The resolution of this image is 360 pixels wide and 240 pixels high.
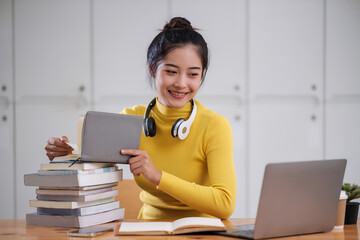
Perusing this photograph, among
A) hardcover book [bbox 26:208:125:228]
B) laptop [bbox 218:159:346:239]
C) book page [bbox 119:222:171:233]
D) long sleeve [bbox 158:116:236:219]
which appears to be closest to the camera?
laptop [bbox 218:159:346:239]

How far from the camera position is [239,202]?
307cm

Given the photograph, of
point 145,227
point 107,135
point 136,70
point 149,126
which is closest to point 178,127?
point 149,126

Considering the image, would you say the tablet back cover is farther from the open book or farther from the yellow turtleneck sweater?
the yellow turtleneck sweater

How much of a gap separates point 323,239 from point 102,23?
92.8 inches

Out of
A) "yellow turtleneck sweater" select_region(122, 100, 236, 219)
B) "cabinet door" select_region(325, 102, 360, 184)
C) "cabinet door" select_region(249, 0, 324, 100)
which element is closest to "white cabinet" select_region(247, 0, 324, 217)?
"cabinet door" select_region(249, 0, 324, 100)

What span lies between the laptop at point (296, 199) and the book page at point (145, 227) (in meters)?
0.15

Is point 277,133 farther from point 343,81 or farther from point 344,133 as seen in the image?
point 343,81

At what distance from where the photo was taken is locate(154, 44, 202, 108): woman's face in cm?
157

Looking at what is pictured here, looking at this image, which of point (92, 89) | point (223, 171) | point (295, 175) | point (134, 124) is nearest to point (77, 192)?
point (134, 124)

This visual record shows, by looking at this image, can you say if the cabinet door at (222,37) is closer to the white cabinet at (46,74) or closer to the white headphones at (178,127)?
the white cabinet at (46,74)

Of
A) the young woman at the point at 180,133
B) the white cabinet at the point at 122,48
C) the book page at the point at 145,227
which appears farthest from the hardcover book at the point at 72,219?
the white cabinet at the point at 122,48

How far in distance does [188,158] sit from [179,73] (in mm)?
299

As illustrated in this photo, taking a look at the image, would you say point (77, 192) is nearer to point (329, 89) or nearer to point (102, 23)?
point (102, 23)

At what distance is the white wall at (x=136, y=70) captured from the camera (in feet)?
10.1
